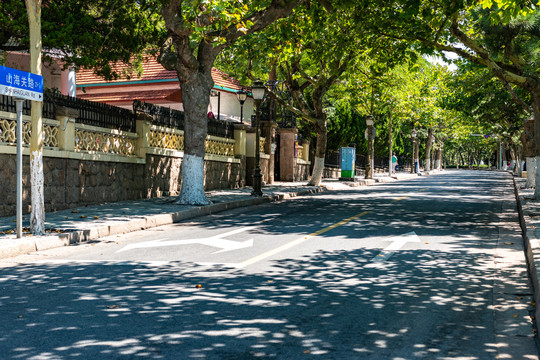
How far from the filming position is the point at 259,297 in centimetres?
611

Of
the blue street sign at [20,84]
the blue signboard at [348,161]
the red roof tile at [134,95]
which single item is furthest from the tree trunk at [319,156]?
the blue street sign at [20,84]

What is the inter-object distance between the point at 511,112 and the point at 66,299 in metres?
33.5

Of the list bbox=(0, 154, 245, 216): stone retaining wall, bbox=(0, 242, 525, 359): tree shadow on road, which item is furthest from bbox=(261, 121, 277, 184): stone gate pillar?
bbox=(0, 242, 525, 359): tree shadow on road

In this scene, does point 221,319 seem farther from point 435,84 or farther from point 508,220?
point 435,84

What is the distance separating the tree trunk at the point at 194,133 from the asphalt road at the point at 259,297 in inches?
198

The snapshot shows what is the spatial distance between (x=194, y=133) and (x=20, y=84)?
7245 millimetres

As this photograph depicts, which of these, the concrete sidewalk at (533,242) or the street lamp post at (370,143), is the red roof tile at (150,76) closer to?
the street lamp post at (370,143)

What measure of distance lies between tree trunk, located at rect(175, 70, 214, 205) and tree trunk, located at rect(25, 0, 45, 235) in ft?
20.7

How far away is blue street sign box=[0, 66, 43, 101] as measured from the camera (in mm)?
9062

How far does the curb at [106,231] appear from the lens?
902 centimetres

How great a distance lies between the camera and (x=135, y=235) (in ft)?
37.6

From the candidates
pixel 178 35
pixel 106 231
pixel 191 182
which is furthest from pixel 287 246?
pixel 178 35

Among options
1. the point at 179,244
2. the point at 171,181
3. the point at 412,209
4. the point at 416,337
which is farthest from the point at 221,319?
the point at 171,181

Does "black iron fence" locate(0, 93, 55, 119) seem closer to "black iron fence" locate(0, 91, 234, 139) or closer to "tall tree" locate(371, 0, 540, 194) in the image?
"black iron fence" locate(0, 91, 234, 139)
